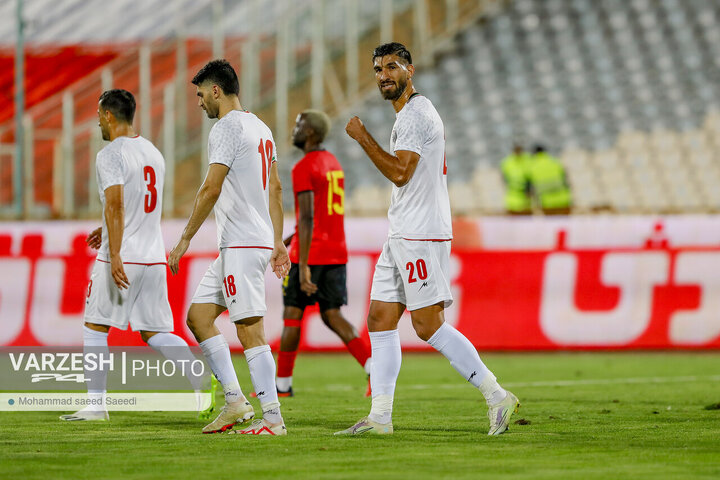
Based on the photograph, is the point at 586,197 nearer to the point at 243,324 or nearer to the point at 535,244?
the point at 535,244

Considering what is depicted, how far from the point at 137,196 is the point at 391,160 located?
5.95 feet

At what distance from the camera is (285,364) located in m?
9.80

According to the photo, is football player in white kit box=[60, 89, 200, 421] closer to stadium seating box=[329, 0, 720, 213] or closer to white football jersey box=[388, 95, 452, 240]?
white football jersey box=[388, 95, 452, 240]

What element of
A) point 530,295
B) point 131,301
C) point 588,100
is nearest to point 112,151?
point 131,301

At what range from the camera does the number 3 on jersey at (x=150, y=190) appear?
→ 26.0ft

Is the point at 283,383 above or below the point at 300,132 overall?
below

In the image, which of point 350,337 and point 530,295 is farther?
point 530,295

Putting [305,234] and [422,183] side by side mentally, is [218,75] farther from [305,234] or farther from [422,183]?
[305,234]

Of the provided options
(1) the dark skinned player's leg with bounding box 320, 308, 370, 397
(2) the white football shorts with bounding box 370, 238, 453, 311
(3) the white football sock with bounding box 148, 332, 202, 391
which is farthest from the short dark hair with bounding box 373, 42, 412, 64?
(1) the dark skinned player's leg with bounding box 320, 308, 370, 397

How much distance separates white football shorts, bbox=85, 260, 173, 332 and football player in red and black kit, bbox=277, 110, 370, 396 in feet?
6.05

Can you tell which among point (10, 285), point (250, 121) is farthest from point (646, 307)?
point (250, 121)

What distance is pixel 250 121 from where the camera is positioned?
714cm

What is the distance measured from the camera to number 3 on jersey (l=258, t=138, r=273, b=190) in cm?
718

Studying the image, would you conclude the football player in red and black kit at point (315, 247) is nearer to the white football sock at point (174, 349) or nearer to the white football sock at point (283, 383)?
the white football sock at point (283, 383)
